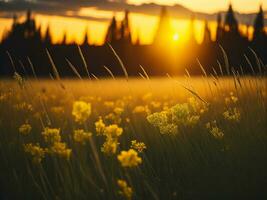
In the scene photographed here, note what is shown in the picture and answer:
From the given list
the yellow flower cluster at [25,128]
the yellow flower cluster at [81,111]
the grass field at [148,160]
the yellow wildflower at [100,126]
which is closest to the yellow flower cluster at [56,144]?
the grass field at [148,160]

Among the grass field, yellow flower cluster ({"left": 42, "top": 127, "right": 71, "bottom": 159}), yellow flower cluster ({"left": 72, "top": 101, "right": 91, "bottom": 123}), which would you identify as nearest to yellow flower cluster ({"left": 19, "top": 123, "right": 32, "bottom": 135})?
the grass field

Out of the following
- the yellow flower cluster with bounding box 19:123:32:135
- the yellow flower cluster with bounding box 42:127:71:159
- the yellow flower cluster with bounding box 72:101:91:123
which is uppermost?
the yellow flower cluster with bounding box 72:101:91:123

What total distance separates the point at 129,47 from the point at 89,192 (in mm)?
42747

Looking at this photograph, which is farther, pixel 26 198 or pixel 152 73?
pixel 152 73

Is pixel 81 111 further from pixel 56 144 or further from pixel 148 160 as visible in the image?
pixel 148 160

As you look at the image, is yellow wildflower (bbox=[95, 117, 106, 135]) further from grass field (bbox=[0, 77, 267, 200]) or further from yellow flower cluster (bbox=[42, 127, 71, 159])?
yellow flower cluster (bbox=[42, 127, 71, 159])

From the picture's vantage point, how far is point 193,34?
58312mm

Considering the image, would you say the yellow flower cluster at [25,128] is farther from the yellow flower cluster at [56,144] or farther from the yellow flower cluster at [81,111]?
the yellow flower cluster at [81,111]

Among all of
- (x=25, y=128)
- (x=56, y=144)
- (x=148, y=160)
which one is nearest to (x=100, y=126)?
(x=56, y=144)

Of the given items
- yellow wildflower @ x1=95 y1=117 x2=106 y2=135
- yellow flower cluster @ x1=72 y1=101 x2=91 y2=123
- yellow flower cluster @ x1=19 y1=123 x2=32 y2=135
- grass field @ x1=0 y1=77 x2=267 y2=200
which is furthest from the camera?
yellow flower cluster @ x1=19 y1=123 x2=32 y2=135

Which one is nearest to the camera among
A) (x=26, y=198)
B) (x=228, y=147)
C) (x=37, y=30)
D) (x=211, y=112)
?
(x=26, y=198)

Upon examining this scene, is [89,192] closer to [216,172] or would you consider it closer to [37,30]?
[216,172]

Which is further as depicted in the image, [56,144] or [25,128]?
[25,128]

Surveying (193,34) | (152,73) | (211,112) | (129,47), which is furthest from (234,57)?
(211,112)
